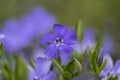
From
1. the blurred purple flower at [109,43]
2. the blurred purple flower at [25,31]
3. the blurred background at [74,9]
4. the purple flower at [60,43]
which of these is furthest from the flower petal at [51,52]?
the blurred background at [74,9]

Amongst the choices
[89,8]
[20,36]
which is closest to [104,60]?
[20,36]

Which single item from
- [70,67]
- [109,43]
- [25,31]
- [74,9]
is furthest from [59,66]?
[74,9]

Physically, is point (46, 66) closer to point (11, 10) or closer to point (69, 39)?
point (69, 39)

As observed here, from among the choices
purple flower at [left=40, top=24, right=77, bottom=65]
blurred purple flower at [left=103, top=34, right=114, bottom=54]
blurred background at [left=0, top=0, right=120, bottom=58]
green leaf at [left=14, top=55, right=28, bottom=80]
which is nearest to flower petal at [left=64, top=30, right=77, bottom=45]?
purple flower at [left=40, top=24, right=77, bottom=65]

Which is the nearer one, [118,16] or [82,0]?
[118,16]

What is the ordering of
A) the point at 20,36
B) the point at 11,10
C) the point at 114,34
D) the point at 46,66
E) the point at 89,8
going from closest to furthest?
1. the point at 46,66
2. the point at 20,36
3. the point at 114,34
4. the point at 11,10
5. the point at 89,8

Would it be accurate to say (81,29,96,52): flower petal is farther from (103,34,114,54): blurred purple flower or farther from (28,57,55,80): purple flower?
(103,34,114,54): blurred purple flower

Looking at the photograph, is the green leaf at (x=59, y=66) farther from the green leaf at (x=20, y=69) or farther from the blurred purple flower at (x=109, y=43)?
the blurred purple flower at (x=109, y=43)
